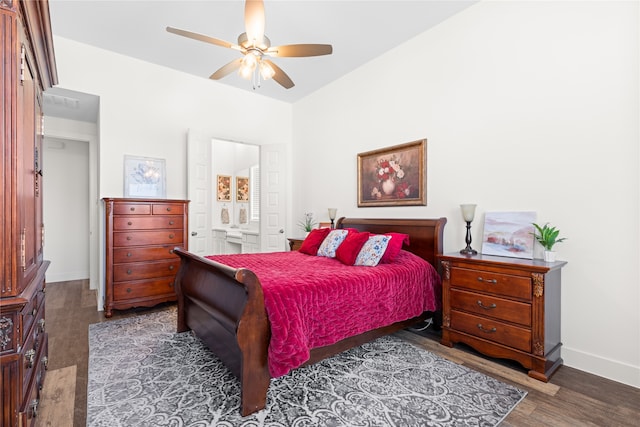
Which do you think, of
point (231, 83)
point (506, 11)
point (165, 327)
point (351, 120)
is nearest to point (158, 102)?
point (231, 83)

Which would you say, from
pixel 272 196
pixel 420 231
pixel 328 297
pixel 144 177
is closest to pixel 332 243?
pixel 420 231

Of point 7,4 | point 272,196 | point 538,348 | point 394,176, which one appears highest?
point 7,4

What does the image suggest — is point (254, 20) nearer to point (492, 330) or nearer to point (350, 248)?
Answer: point (350, 248)

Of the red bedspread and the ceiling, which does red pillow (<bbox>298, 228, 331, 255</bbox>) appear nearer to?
the red bedspread

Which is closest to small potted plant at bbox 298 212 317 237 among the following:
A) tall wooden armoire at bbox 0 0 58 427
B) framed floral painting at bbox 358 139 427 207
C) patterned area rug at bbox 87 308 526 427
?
framed floral painting at bbox 358 139 427 207

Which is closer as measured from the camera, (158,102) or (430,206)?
(430,206)

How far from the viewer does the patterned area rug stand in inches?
71.6

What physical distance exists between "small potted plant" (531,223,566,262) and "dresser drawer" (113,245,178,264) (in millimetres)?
4020

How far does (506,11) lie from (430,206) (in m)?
1.96

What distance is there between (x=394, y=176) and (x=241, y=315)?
2.71 meters

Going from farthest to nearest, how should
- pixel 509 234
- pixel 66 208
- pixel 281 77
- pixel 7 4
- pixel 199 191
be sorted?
pixel 66 208
pixel 199 191
pixel 281 77
pixel 509 234
pixel 7 4

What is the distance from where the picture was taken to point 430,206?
3.54 meters

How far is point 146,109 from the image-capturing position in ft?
14.4

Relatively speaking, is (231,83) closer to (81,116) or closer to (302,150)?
(302,150)
